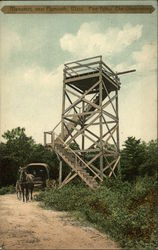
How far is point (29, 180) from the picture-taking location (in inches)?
641

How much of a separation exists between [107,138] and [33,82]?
705 centimetres

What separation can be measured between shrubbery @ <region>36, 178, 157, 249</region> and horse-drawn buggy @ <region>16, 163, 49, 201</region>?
1.75m

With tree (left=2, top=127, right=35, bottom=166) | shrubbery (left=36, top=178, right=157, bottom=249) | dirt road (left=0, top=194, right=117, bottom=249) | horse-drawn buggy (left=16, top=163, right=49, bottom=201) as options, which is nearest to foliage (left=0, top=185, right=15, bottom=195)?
horse-drawn buggy (left=16, top=163, right=49, bottom=201)

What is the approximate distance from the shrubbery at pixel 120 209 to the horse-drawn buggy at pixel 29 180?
1754mm

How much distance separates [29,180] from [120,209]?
7871 millimetres

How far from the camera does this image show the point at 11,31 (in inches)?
393

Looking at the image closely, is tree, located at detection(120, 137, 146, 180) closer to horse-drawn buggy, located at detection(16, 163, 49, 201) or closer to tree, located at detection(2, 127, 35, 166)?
horse-drawn buggy, located at detection(16, 163, 49, 201)

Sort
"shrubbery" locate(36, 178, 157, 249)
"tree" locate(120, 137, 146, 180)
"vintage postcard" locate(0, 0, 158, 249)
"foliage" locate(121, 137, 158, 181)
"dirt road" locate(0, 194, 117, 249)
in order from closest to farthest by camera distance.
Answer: "dirt road" locate(0, 194, 117, 249) < "shrubbery" locate(36, 178, 157, 249) < "vintage postcard" locate(0, 0, 158, 249) < "foliage" locate(121, 137, 158, 181) < "tree" locate(120, 137, 146, 180)

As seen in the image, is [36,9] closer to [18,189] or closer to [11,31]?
[11,31]

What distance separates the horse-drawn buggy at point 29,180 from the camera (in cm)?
1578

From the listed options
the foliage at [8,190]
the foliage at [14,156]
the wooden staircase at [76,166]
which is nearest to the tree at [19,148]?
the foliage at [14,156]

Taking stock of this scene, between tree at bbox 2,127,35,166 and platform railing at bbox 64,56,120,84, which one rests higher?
platform railing at bbox 64,56,120,84

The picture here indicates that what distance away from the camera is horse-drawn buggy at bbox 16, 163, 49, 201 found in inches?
621

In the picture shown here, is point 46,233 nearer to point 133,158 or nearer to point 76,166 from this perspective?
point 76,166
